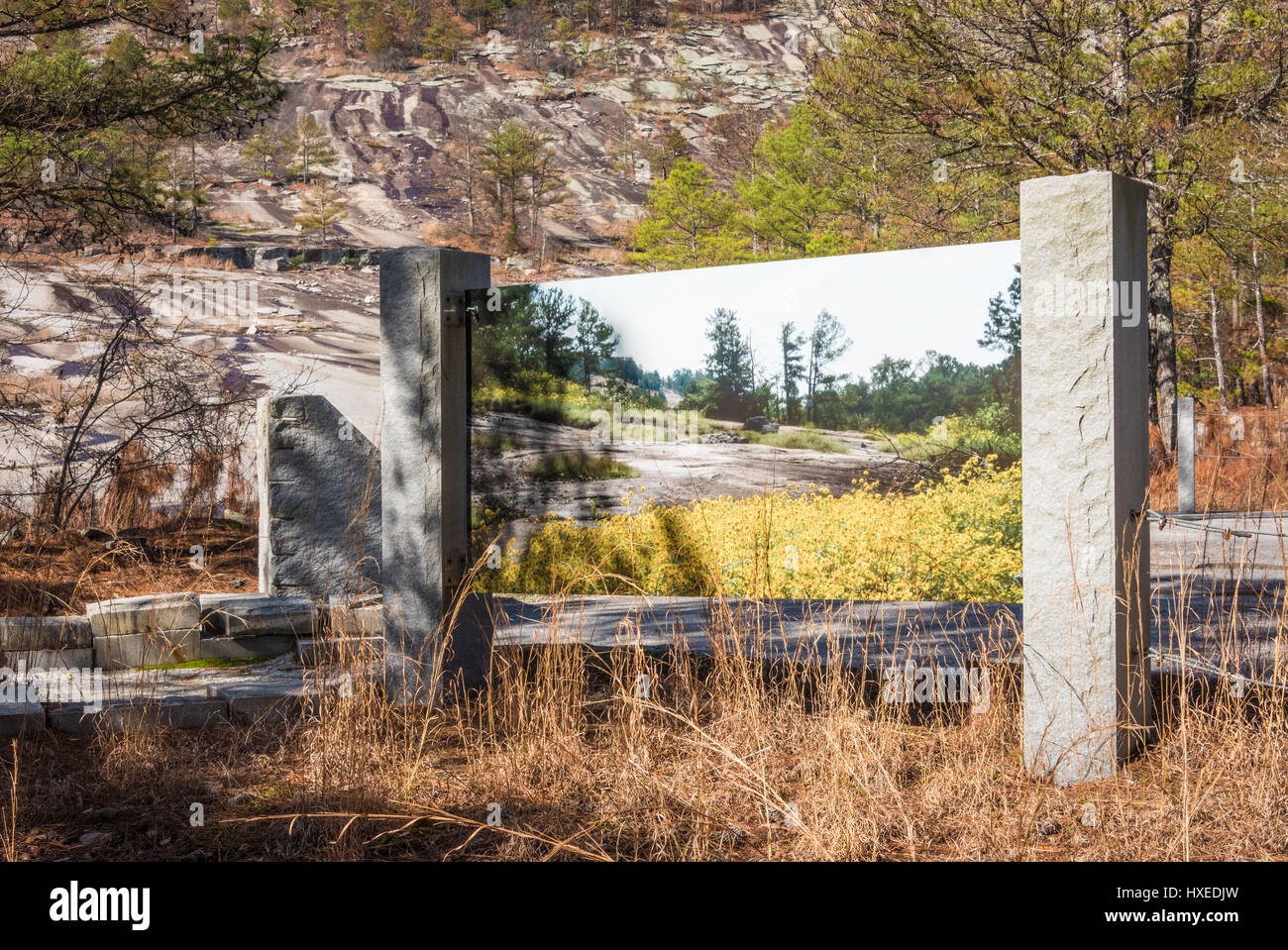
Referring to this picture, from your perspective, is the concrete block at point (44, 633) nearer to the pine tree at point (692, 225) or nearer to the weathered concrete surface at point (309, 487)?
the weathered concrete surface at point (309, 487)

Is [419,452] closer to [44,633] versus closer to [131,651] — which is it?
[131,651]

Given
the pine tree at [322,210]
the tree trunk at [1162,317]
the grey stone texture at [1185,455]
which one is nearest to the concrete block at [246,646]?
the grey stone texture at [1185,455]

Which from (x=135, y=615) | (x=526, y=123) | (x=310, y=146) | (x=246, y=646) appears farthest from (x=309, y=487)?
(x=526, y=123)

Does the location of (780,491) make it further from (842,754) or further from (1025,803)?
(1025,803)

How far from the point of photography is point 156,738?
3.96 m

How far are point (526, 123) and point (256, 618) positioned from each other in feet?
182

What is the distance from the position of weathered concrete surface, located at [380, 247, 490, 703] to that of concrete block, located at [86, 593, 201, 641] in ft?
5.26

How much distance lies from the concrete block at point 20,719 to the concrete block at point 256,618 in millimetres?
1460

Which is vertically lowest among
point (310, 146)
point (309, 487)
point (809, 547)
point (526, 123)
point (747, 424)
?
point (809, 547)

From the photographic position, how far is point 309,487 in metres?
6.60

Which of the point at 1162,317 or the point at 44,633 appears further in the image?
the point at 1162,317

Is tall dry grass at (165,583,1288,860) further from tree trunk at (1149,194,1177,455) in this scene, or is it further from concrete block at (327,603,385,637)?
tree trunk at (1149,194,1177,455)

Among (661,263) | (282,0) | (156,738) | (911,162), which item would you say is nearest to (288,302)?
(661,263)

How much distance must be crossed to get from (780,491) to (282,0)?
67.5 metres
